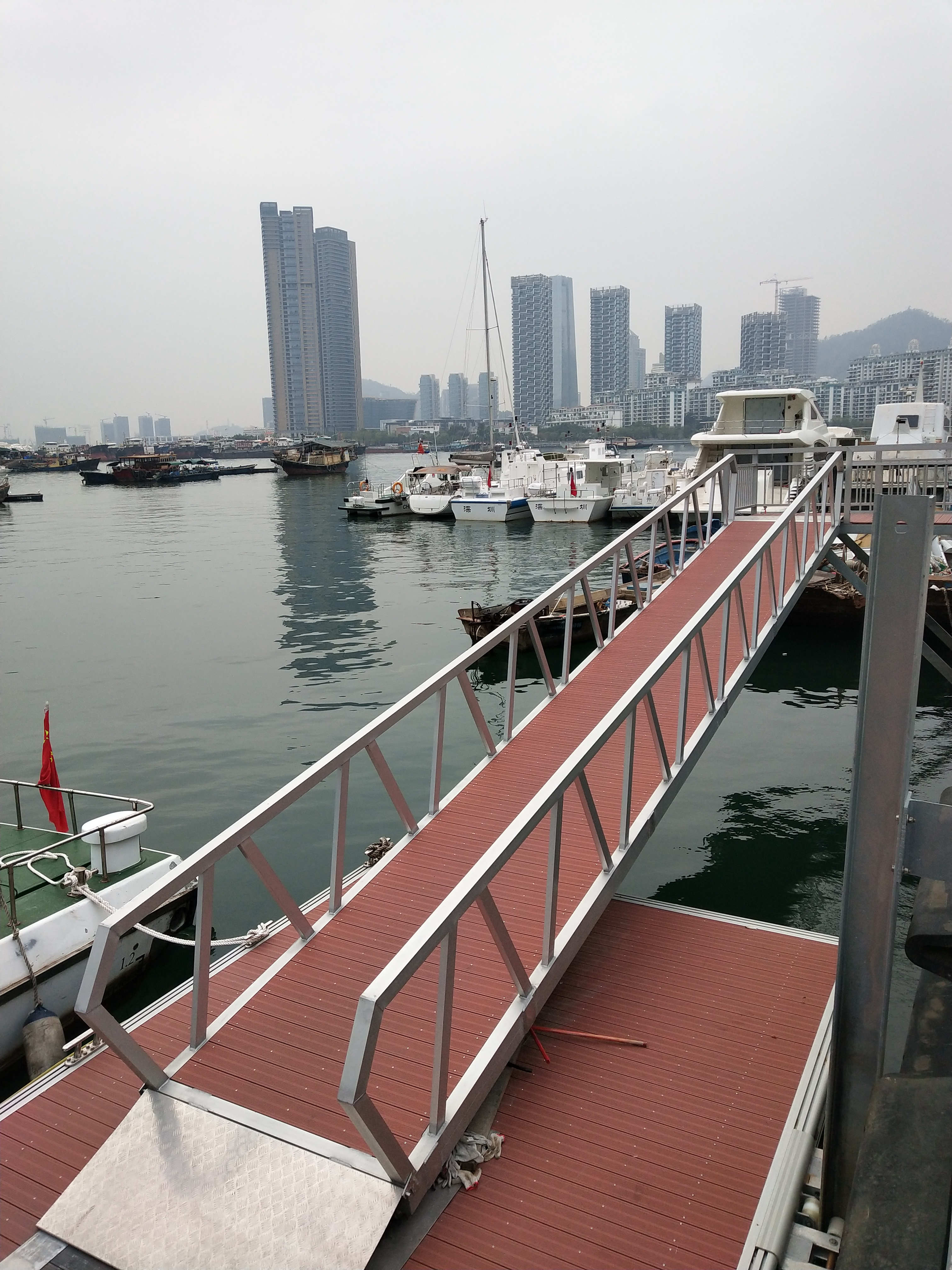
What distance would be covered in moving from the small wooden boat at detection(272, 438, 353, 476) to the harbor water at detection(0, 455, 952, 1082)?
69.3 metres

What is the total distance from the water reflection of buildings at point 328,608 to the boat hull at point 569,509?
35.0ft

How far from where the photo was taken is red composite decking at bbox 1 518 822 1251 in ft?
14.6

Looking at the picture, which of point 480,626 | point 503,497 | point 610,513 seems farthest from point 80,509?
point 480,626

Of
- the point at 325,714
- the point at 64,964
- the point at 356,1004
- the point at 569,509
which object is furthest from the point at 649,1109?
the point at 569,509

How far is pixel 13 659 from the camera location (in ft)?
76.0

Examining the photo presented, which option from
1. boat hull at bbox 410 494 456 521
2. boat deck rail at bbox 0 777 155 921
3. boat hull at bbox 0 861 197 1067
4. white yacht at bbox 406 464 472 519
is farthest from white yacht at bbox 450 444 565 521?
boat hull at bbox 0 861 197 1067

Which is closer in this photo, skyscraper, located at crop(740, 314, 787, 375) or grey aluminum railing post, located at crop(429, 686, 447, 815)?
grey aluminum railing post, located at crop(429, 686, 447, 815)

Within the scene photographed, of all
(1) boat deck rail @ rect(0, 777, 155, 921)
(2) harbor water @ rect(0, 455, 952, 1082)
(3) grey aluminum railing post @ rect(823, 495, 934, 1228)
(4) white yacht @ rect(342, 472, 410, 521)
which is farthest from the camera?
(4) white yacht @ rect(342, 472, 410, 521)

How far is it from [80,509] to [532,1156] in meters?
77.1

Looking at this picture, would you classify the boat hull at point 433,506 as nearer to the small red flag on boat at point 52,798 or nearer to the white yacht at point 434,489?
the white yacht at point 434,489

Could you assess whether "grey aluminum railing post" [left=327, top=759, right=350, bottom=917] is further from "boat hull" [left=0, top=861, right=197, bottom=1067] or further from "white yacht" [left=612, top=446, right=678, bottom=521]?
"white yacht" [left=612, top=446, right=678, bottom=521]

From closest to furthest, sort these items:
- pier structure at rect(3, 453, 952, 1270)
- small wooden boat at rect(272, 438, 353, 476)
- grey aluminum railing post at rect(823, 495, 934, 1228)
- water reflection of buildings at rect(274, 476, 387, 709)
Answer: pier structure at rect(3, 453, 952, 1270)
grey aluminum railing post at rect(823, 495, 934, 1228)
water reflection of buildings at rect(274, 476, 387, 709)
small wooden boat at rect(272, 438, 353, 476)

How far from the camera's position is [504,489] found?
175 ft

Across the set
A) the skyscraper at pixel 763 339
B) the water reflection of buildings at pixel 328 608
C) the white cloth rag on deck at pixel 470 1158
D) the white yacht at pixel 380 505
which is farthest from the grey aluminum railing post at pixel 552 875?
the skyscraper at pixel 763 339
